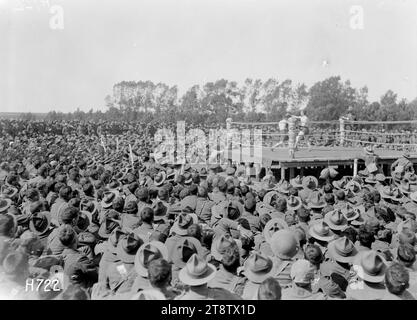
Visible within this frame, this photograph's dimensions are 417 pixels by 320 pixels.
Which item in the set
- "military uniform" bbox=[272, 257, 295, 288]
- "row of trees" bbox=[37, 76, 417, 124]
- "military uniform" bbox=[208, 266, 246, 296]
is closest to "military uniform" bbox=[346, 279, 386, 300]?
"military uniform" bbox=[272, 257, 295, 288]

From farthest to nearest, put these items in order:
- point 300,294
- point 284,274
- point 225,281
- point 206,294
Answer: point 284,274 < point 225,281 < point 300,294 < point 206,294

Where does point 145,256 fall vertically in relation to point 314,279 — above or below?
above

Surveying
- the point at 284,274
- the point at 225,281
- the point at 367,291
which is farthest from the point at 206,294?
the point at 367,291

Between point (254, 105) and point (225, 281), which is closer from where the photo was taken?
point (225, 281)

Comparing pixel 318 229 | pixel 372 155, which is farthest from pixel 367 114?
pixel 318 229

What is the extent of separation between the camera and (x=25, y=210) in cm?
645

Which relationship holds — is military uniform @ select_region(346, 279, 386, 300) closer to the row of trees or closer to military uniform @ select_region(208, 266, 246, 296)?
military uniform @ select_region(208, 266, 246, 296)

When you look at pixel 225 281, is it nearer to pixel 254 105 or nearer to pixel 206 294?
pixel 206 294

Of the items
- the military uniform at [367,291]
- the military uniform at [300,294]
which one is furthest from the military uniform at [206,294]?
the military uniform at [367,291]

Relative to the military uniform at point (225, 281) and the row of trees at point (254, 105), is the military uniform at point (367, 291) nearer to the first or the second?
the military uniform at point (225, 281)
